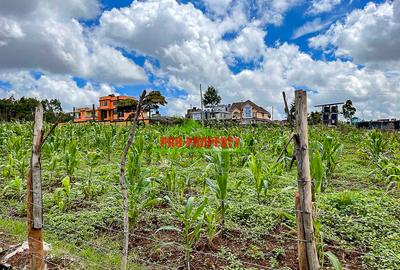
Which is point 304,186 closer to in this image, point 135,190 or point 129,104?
point 129,104

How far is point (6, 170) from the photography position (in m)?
5.04

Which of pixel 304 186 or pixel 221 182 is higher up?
pixel 304 186

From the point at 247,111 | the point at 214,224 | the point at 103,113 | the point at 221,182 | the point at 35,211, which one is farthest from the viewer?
the point at 247,111

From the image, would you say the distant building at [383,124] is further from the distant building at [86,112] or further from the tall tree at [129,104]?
the tall tree at [129,104]

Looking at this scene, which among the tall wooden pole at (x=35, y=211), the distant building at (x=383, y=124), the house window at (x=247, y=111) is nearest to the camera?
the tall wooden pole at (x=35, y=211)

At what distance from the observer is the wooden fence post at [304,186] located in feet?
4.69

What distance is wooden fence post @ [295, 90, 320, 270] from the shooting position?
1.43 m

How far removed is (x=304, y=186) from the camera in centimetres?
144

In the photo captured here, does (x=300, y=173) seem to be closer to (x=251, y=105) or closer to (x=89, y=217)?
(x=89, y=217)

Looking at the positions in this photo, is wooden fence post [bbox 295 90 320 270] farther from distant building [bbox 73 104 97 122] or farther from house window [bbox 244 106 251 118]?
house window [bbox 244 106 251 118]

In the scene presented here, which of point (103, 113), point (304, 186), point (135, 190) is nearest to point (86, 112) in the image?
point (103, 113)

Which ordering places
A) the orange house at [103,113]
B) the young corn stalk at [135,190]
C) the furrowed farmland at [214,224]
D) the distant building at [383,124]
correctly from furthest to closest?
the distant building at [383,124]
the orange house at [103,113]
the young corn stalk at [135,190]
the furrowed farmland at [214,224]

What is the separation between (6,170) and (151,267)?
4.03 m

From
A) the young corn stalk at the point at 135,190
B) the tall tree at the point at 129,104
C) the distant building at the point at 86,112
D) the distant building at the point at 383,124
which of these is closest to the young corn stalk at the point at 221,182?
the young corn stalk at the point at 135,190
